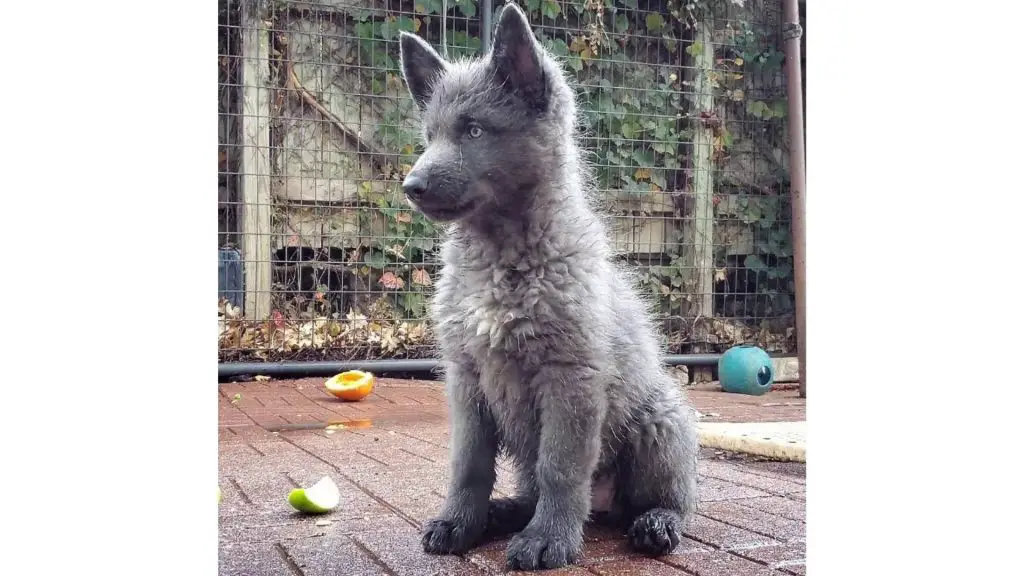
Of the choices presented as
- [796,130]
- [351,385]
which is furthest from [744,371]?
[351,385]

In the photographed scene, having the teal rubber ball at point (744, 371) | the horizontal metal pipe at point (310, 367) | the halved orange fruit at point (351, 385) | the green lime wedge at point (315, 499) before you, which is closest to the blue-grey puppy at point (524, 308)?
the green lime wedge at point (315, 499)

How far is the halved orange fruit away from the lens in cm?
349

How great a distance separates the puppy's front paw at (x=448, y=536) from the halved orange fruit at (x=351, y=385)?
193 cm

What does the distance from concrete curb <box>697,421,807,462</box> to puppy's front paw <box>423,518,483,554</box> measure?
48.6 inches

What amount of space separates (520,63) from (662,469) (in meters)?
0.80

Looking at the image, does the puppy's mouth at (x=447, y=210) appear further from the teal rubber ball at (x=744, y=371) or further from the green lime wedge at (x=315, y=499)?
the teal rubber ball at (x=744, y=371)

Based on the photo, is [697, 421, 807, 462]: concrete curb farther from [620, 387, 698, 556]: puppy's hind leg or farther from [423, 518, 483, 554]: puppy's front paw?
[423, 518, 483, 554]: puppy's front paw
